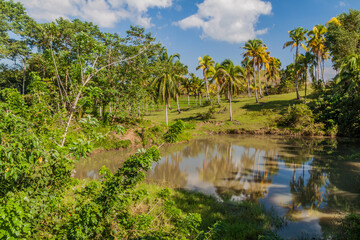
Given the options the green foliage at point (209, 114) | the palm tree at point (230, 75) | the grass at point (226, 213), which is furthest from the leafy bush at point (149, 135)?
the green foliage at point (209, 114)

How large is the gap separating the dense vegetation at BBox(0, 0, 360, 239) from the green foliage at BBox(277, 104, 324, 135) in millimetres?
160

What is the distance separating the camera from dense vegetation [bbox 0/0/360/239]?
3.18 m

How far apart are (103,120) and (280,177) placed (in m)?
11.5

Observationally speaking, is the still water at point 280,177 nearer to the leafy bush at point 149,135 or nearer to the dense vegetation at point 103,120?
the dense vegetation at point 103,120

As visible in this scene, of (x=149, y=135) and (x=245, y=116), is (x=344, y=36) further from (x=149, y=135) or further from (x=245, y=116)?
(x=149, y=135)

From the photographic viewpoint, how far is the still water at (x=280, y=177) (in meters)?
8.43

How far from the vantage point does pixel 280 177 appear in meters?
13.3

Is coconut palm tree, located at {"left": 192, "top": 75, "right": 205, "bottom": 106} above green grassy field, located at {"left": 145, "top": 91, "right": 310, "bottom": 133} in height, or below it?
above

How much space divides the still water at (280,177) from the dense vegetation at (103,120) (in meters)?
1.44

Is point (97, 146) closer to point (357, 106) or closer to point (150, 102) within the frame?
point (150, 102)

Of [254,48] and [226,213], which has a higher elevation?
[254,48]

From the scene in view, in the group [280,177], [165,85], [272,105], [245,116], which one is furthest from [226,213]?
[272,105]

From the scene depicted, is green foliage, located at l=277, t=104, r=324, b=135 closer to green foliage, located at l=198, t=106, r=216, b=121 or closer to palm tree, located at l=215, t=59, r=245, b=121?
palm tree, located at l=215, t=59, r=245, b=121

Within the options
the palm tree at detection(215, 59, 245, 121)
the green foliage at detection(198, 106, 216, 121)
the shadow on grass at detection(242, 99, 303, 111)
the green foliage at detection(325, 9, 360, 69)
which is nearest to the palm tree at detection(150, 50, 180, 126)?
the palm tree at detection(215, 59, 245, 121)
